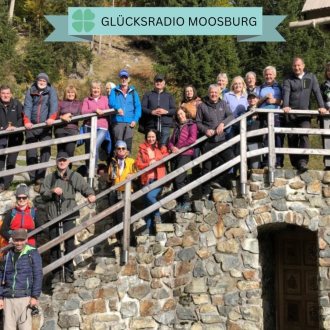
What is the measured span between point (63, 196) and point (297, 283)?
4.24 meters

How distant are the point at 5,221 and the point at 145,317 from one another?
2204 millimetres

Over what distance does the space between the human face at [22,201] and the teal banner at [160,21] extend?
3427 mm

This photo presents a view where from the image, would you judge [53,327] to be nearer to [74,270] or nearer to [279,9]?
[74,270]

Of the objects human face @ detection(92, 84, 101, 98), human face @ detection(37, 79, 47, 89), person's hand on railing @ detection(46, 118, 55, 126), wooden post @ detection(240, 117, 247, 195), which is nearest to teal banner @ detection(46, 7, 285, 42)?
human face @ detection(92, 84, 101, 98)

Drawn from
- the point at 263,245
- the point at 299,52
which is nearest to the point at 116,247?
the point at 263,245

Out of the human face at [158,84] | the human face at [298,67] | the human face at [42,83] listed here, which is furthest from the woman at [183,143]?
the human face at [42,83]

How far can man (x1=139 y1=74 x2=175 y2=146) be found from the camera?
29.6 ft

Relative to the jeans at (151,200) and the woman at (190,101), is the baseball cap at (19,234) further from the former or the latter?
the woman at (190,101)

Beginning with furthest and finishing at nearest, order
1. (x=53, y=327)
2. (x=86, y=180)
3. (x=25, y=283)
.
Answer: (x=86, y=180) → (x=53, y=327) → (x=25, y=283)

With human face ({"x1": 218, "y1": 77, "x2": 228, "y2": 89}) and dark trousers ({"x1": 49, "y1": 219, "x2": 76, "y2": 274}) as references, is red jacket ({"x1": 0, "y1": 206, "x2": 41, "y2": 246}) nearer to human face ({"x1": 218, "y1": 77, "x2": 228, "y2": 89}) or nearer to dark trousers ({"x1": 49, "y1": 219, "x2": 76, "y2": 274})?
dark trousers ({"x1": 49, "y1": 219, "x2": 76, "y2": 274})

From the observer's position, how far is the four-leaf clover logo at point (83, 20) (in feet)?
34.4

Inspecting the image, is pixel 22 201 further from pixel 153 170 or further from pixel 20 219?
pixel 153 170

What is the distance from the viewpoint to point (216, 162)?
8.78 metres

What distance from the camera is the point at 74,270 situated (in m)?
8.21
